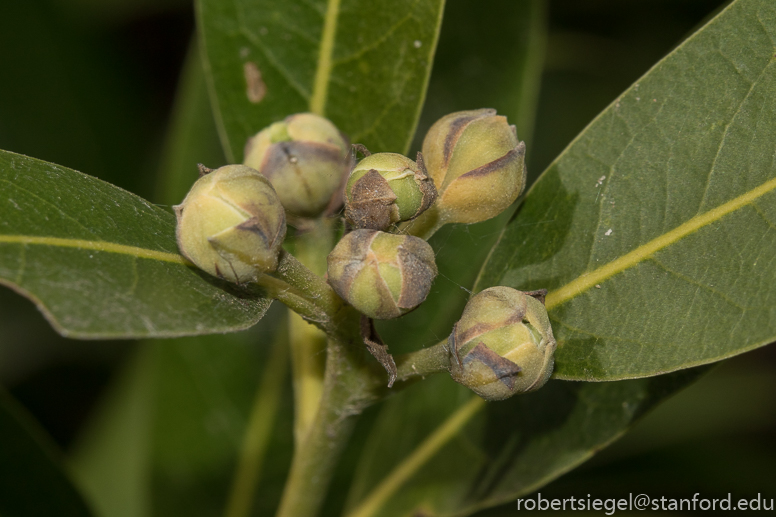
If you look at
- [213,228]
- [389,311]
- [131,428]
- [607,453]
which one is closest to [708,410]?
[607,453]

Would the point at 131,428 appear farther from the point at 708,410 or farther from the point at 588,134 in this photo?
the point at 588,134

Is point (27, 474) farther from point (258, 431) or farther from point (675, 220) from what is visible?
point (675, 220)

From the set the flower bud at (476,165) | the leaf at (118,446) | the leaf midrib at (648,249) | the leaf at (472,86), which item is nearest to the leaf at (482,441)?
the leaf at (472,86)

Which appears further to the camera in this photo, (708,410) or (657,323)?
(708,410)

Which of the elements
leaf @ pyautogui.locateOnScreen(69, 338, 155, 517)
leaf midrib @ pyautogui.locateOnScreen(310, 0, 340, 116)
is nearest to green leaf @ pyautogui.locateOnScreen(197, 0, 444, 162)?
leaf midrib @ pyautogui.locateOnScreen(310, 0, 340, 116)

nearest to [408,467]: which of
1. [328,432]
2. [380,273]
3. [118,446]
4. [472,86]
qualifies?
[328,432]
